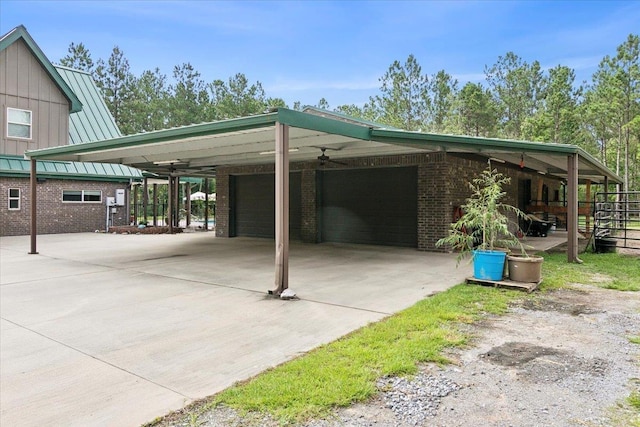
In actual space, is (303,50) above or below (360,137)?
above

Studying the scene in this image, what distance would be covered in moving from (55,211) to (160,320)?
16.0 meters

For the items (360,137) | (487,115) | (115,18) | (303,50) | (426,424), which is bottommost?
(426,424)

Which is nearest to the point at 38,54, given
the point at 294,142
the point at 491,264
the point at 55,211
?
the point at 55,211

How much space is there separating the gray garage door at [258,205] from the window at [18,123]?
919 centimetres

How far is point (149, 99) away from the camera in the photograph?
133 feet

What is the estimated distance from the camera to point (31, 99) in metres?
18.2

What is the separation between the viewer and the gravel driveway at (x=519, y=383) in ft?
9.23

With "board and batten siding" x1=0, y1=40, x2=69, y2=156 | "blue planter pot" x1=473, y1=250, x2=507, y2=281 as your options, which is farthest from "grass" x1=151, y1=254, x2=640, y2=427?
"board and batten siding" x1=0, y1=40, x2=69, y2=156

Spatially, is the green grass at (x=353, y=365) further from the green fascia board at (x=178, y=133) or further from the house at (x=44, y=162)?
the house at (x=44, y=162)

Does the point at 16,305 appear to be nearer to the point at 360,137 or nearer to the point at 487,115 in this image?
the point at 360,137

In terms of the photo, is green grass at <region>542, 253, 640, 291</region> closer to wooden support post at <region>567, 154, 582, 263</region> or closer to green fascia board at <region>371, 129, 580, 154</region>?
wooden support post at <region>567, 154, 582, 263</region>

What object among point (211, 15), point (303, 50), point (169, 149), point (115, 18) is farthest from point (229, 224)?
point (303, 50)

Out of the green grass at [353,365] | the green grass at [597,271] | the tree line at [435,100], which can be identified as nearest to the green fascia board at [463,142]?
the green grass at [597,271]

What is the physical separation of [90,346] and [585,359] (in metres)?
4.63
